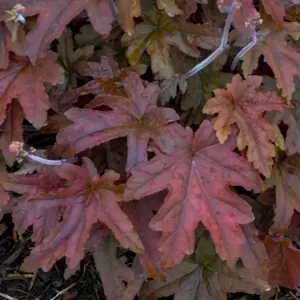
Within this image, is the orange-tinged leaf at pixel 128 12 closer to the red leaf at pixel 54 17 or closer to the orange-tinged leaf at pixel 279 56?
the red leaf at pixel 54 17

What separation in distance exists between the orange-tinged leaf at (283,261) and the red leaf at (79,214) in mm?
471

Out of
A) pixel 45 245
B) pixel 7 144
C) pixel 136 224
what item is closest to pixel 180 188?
pixel 136 224

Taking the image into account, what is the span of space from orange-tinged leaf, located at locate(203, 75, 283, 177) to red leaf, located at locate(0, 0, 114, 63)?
12.4 inches

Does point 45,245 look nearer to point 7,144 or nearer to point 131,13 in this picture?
point 7,144

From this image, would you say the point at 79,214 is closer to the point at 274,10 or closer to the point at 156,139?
the point at 156,139

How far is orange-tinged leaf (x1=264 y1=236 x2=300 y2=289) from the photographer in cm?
173

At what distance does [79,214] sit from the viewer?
4.74 feet

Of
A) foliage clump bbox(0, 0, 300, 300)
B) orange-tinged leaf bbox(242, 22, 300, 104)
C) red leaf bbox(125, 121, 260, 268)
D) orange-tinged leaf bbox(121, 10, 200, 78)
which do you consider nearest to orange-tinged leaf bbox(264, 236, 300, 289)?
foliage clump bbox(0, 0, 300, 300)

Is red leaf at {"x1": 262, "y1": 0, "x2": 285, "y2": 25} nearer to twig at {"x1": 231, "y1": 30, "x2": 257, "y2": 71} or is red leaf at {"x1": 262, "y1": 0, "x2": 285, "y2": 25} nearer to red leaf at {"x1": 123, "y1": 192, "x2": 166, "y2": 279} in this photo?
twig at {"x1": 231, "y1": 30, "x2": 257, "y2": 71}

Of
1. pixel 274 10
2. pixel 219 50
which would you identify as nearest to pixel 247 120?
pixel 219 50

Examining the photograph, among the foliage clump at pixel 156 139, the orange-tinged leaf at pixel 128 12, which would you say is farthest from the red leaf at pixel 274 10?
the orange-tinged leaf at pixel 128 12

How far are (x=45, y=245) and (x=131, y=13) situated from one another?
567 mm

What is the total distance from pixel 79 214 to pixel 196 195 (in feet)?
0.89

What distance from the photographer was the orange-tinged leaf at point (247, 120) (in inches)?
57.9
